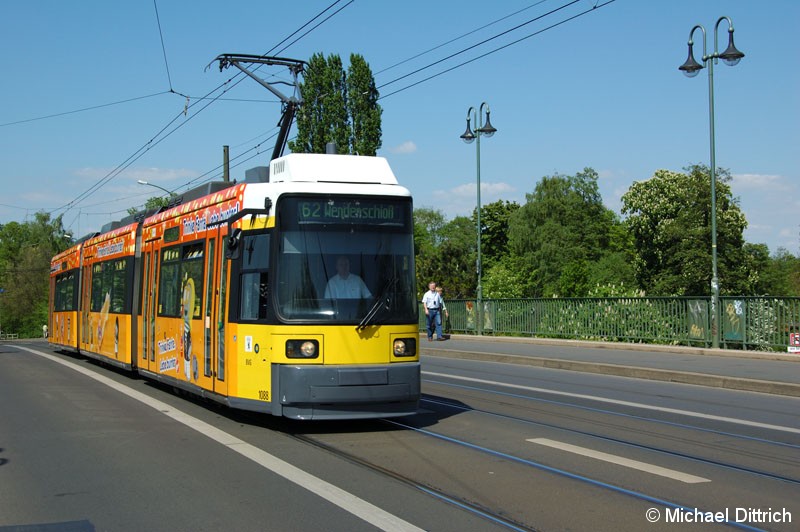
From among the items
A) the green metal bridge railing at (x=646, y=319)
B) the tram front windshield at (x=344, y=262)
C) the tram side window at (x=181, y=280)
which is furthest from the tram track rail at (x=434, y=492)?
the green metal bridge railing at (x=646, y=319)

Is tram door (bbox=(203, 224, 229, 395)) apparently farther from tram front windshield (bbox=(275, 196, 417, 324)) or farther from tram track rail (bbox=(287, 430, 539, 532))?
tram track rail (bbox=(287, 430, 539, 532))

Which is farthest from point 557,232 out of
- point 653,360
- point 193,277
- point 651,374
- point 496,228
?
point 193,277

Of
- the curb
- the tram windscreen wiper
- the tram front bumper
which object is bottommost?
the curb

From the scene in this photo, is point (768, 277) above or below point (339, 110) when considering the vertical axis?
below

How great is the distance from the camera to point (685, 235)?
173 feet

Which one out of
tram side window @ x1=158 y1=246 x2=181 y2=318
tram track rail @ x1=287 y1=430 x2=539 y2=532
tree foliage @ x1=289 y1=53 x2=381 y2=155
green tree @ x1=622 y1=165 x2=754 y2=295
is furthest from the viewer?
green tree @ x1=622 y1=165 x2=754 y2=295

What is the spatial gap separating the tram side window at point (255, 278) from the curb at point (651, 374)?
913 centimetres

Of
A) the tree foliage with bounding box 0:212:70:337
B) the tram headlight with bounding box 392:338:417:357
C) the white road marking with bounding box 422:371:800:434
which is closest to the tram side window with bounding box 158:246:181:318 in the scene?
the tram headlight with bounding box 392:338:417:357

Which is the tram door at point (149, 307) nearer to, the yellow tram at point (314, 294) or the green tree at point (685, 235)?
the yellow tram at point (314, 294)

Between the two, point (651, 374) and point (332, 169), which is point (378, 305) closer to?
point (332, 169)

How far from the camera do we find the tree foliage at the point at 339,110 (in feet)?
156

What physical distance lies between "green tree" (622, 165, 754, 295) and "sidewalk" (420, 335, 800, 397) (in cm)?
2746

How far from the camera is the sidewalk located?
15523 mm

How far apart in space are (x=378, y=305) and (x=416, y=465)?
2300mm
